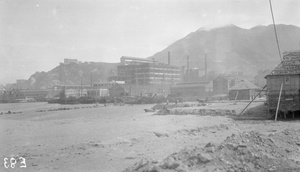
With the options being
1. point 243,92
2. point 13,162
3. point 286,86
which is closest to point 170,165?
point 13,162

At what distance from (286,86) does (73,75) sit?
16008cm

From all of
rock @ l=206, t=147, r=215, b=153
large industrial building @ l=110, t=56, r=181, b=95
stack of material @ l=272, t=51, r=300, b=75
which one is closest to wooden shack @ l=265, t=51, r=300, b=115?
stack of material @ l=272, t=51, r=300, b=75

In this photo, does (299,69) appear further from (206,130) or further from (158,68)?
(158,68)

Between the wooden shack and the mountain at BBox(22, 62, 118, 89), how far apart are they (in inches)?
5748

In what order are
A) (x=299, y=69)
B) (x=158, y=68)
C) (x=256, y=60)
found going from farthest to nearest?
1. (x=256, y=60)
2. (x=158, y=68)
3. (x=299, y=69)

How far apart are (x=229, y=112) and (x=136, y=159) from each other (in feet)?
65.1

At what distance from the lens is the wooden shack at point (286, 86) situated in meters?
27.1

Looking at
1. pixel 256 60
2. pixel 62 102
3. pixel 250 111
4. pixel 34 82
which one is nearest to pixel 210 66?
pixel 256 60

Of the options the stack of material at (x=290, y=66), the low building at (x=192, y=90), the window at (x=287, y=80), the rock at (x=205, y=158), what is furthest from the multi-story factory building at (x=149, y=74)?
the rock at (x=205, y=158)

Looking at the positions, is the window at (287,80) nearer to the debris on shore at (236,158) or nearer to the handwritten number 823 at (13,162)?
the debris on shore at (236,158)

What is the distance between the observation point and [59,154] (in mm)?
14742

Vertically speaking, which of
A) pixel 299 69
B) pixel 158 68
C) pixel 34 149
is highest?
pixel 158 68

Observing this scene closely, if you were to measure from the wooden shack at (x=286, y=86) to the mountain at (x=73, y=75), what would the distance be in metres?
146

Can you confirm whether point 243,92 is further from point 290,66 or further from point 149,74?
point 149,74
